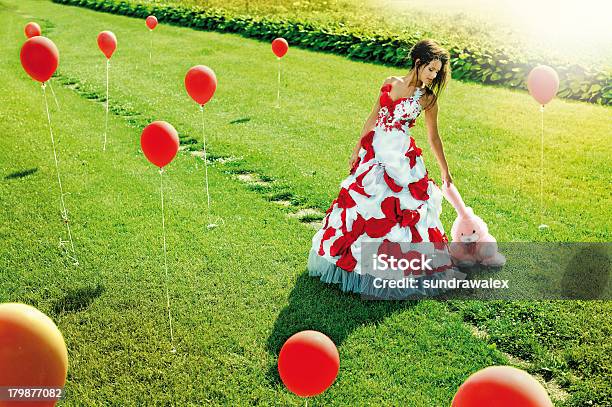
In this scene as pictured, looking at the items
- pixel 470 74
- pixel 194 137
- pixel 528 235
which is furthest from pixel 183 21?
pixel 528 235

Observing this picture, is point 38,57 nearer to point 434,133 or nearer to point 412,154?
point 412,154

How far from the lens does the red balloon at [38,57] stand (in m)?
6.90

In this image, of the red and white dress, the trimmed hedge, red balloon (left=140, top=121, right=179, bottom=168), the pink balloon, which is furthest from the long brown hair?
the trimmed hedge

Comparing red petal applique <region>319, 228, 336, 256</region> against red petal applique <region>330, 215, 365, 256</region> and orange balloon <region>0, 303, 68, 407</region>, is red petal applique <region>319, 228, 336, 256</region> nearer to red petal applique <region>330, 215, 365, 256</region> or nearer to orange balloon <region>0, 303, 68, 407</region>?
red petal applique <region>330, 215, 365, 256</region>

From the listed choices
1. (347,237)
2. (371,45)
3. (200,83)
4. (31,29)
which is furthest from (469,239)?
(371,45)

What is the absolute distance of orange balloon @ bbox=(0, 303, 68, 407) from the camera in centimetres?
289

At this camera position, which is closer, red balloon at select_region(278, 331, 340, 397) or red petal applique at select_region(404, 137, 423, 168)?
red balloon at select_region(278, 331, 340, 397)

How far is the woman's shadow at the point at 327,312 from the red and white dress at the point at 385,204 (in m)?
0.16

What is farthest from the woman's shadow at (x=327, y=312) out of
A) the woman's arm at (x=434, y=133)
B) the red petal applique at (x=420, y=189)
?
the woman's arm at (x=434, y=133)

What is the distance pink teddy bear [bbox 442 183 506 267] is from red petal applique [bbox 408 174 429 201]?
12.4 inches

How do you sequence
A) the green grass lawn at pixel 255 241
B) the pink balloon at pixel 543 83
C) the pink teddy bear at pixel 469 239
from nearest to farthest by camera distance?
the green grass lawn at pixel 255 241
the pink teddy bear at pixel 469 239
the pink balloon at pixel 543 83

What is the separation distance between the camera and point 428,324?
17.9 feet

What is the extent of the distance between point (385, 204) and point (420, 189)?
15.6 inches

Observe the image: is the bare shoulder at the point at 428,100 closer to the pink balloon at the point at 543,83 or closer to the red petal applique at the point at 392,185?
the red petal applique at the point at 392,185
